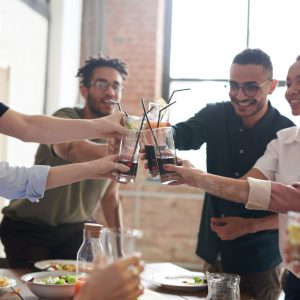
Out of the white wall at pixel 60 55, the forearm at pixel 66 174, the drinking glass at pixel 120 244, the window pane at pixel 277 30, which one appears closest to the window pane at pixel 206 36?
the window pane at pixel 277 30

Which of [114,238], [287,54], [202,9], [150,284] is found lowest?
[150,284]

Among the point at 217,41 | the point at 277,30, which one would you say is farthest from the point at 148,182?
the point at 277,30

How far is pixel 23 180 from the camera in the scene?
2098mm

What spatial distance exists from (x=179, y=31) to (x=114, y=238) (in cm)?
501

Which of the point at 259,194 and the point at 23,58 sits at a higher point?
the point at 23,58

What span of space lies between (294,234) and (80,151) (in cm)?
186

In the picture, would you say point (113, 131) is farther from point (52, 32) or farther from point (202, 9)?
point (202, 9)

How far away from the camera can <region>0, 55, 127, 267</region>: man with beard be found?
293 cm

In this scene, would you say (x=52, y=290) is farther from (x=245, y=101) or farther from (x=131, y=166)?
(x=245, y=101)

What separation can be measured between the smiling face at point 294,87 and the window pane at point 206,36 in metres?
3.44

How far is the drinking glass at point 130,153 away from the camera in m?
2.11

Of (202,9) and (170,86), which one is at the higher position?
(202,9)

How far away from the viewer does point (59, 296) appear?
78.0 inches

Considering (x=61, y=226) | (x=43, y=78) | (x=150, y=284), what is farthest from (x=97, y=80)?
(x=43, y=78)
